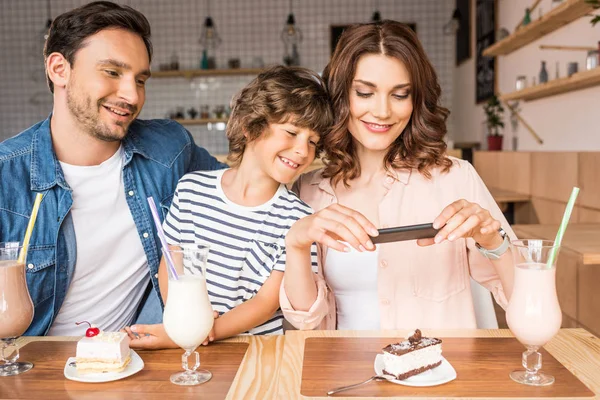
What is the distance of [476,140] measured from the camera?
22.5ft

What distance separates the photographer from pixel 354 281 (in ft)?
6.27

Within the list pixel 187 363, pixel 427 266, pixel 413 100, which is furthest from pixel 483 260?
pixel 187 363

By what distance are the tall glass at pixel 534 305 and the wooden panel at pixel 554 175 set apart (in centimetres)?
274

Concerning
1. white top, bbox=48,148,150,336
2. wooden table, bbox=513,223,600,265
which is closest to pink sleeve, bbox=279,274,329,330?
white top, bbox=48,148,150,336

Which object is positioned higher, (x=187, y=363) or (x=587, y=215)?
(x=587, y=215)

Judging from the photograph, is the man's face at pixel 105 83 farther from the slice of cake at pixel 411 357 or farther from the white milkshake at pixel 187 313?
the slice of cake at pixel 411 357

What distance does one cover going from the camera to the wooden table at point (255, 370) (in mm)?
1174

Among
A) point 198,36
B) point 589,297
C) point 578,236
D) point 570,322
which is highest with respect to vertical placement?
point 198,36

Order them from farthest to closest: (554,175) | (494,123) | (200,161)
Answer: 1. (494,123)
2. (554,175)
3. (200,161)

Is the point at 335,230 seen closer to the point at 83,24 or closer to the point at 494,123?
the point at 83,24

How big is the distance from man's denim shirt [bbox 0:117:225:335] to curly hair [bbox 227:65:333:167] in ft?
1.19

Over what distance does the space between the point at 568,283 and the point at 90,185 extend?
2.72m

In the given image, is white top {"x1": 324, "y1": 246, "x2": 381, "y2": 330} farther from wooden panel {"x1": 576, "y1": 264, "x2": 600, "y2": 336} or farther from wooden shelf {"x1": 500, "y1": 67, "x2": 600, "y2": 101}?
wooden shelf {"x1": 500, "y1": 67, "x2": 600, "y2": 101}

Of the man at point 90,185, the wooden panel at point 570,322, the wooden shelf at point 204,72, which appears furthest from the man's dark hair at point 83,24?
the wooden shelf at point 204,72
